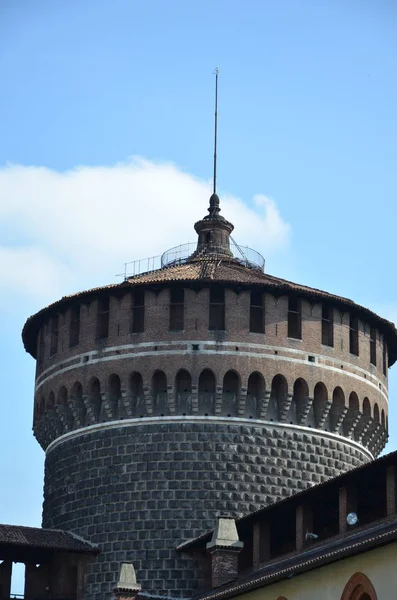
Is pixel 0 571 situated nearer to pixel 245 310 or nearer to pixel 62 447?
pixel 62 447

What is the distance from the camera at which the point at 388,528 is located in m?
27.7

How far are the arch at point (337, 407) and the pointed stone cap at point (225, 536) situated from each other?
5.89 metres

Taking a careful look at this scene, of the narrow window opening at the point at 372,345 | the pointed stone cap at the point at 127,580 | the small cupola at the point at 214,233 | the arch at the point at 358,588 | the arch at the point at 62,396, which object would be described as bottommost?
the arch at the point at 358,588

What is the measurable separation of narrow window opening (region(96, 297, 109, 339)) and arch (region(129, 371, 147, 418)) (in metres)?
1.82

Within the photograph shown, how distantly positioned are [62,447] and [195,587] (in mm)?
6235

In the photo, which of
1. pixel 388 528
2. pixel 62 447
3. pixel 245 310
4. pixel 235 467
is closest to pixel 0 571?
pixel 62 447

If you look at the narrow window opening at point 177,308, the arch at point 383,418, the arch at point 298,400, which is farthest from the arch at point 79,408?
the arch at point 383,418

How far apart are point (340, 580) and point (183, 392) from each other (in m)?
13.2

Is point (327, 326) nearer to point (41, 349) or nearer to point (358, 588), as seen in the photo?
point (41, 349)

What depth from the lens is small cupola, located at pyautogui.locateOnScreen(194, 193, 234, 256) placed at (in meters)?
45.9

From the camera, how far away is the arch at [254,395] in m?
40.0

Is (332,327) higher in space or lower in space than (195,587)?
higher

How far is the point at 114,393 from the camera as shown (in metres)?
40.8

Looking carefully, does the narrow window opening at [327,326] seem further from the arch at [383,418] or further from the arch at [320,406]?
the arch at [383,418]
